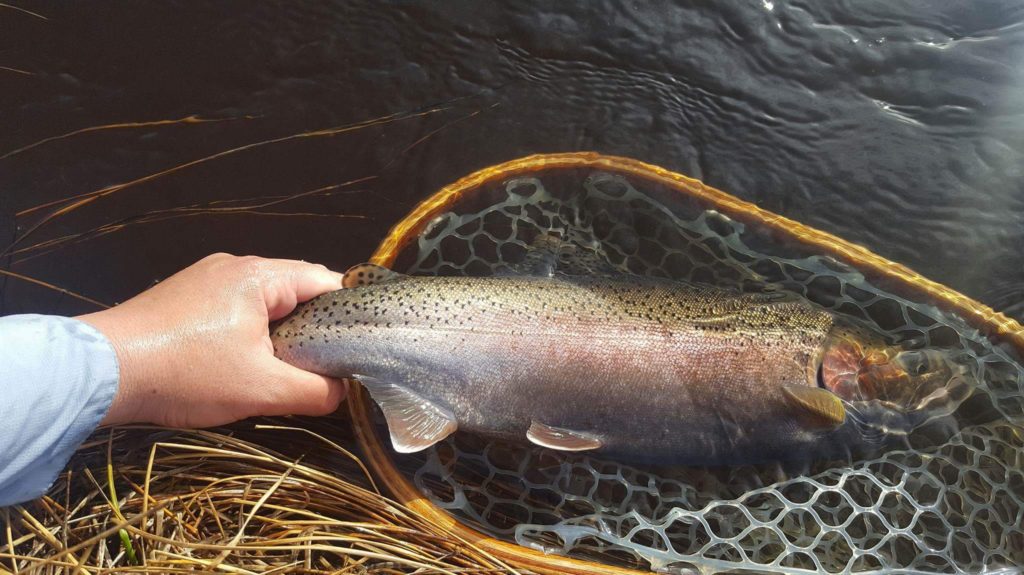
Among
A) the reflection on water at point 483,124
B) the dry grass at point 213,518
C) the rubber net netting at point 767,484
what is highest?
the reflection on water at point 483,124

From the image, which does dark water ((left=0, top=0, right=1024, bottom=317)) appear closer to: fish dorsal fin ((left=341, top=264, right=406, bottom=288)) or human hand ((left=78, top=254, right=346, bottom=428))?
fish dorsal fin ((left=341, top=264, right=406, bottom=288))

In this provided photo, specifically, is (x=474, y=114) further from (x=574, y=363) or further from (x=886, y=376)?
(x=886, y=376)

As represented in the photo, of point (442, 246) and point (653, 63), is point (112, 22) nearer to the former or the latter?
point (442, 246)

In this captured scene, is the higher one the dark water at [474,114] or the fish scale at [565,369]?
the dark water at [474,114]

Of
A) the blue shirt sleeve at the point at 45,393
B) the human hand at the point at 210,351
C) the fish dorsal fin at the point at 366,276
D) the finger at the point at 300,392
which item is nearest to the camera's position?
the blue shirt sleeve at the point at 45,393

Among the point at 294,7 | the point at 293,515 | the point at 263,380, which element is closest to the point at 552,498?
the point at 293,515

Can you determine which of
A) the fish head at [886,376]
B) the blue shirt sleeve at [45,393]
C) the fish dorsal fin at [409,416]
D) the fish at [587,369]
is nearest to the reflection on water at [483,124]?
the fish head at [886,376]

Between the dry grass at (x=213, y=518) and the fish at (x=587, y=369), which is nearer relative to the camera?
the dry grass at (x=213, y=518)

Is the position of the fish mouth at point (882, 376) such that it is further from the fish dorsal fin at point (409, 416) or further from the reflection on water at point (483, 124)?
the fish dorsal fin at point (409, 416)
